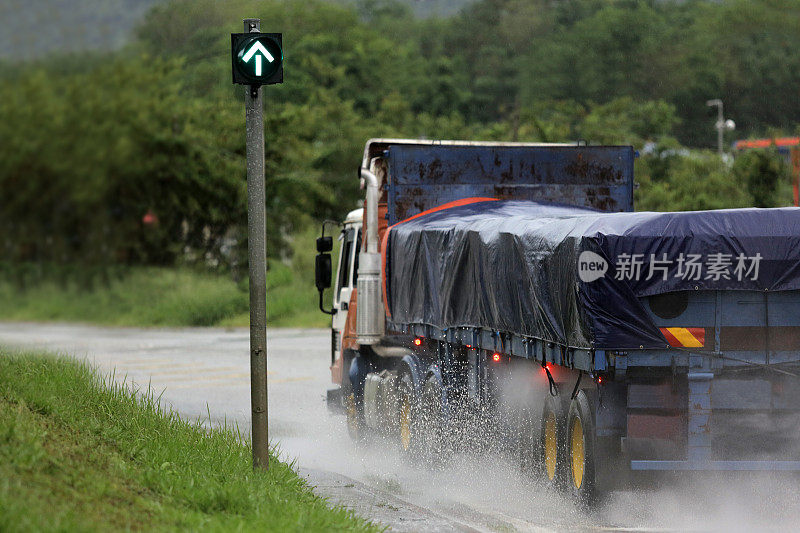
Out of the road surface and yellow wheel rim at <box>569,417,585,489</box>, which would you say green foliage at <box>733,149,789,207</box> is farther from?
yellow wheel rim at <box>569,417,585,489</box>

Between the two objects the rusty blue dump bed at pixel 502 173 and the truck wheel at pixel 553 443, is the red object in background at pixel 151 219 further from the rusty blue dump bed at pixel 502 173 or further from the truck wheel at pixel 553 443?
the truck wheel at pixel 553 443

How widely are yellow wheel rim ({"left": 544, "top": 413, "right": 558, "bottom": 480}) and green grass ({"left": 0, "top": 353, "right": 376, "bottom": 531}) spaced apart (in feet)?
6.18

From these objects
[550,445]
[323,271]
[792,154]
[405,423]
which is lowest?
[405,423]

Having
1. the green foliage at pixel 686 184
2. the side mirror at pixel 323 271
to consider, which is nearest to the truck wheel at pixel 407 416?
the side mirror at pixel 323 271

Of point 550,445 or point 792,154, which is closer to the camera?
point 550,445

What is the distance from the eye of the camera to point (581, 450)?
9250mm

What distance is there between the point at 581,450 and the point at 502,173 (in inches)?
218

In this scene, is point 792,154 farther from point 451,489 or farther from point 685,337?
point 685,337

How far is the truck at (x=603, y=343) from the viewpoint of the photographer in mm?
8820

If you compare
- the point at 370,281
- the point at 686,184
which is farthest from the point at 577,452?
the point at 686,184

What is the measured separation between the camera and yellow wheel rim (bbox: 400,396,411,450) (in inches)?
501

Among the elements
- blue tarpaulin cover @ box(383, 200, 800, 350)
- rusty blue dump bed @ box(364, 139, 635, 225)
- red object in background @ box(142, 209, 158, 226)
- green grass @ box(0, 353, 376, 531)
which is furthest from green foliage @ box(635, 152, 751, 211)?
green grass @ box(0, 353, 376, 531)

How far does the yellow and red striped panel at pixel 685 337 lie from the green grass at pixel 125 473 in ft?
8.14

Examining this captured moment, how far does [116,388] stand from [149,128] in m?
20.9
